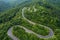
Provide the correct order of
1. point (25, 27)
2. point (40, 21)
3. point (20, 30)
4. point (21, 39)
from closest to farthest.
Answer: point (21, 39) → point (20, 30) → point (25, 27) → point (40, 21)

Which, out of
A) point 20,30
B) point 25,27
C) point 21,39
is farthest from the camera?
point 25,27

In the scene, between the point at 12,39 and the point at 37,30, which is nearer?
the point at 12,39

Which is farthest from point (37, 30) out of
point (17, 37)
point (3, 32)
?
point (3, 32)

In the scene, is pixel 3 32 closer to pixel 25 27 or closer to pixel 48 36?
pixel 25 27

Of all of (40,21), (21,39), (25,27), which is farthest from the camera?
(40,21)

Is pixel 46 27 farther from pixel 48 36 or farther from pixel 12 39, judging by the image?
pixel 12 39

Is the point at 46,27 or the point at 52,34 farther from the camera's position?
the point at 46,27

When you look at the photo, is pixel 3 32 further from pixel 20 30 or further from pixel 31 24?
pixel 31 24

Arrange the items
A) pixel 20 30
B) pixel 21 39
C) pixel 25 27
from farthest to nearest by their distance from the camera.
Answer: pixel 25 27 < pixel 20 30 < pixel 21 39

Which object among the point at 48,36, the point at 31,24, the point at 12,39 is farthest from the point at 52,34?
the point at 12,39
